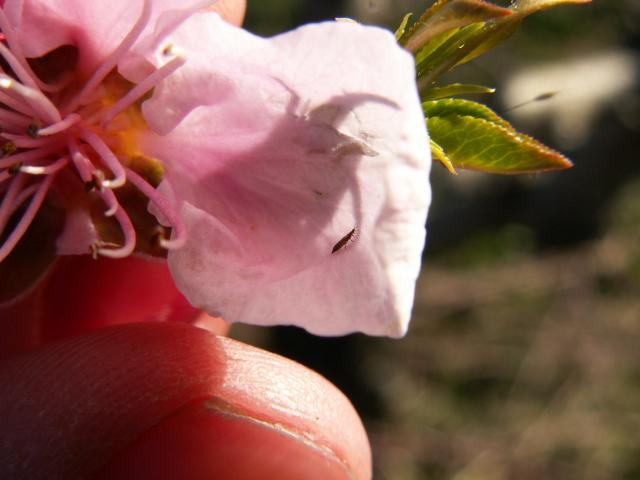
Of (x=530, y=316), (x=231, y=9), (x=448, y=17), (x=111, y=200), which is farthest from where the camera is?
(x=530, y=316)

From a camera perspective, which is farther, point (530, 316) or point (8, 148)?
point (530, 316)

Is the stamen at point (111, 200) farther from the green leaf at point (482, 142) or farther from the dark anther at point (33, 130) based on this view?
the green leaf at point (482, 142)

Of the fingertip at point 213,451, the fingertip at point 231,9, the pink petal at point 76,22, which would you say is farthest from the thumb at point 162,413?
the fingertip at point 231,9

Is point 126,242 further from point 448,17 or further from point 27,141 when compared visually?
point 448,17

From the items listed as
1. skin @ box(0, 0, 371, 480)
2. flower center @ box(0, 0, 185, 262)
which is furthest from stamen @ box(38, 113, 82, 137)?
skin @ box(0, 0, 371, 480)

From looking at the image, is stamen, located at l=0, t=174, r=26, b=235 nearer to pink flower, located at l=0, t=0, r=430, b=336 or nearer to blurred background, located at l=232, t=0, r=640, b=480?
pink flower, located at l=0, t=0, r=430, b=336

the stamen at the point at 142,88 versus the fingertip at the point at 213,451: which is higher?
the stamen at the point at 142,88

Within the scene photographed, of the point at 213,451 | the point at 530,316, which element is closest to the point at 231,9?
the point at 213,451
